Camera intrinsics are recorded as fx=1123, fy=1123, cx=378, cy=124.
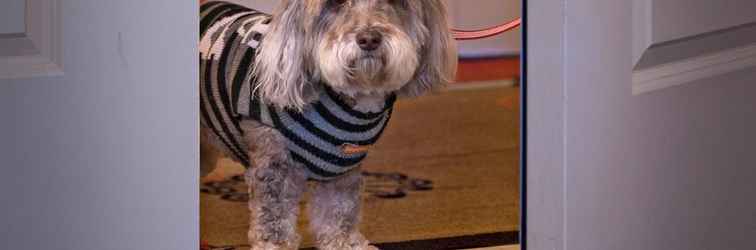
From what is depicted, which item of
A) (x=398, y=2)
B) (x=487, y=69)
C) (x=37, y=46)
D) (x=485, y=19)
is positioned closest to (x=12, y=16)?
(x=37, y=46)

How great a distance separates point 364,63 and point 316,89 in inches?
5.0

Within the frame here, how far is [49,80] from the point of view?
1385 millimetres

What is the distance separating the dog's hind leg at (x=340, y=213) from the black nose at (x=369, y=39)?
37 cm

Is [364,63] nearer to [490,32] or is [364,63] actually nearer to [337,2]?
[337,2]

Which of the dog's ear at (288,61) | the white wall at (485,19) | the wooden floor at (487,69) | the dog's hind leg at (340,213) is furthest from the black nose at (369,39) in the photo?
the wooden floor at (487,69)

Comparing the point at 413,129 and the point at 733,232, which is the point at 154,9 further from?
the point at 413,129

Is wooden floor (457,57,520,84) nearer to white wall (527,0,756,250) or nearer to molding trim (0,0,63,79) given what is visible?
white wall (527,0,756,250)

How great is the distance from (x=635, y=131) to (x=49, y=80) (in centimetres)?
91

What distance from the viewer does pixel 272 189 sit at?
2.06 metres

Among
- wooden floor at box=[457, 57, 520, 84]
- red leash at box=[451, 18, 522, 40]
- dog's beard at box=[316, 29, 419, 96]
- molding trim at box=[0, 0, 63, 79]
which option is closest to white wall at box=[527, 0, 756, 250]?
dog's beard at box=[316, 29, 419, 96]

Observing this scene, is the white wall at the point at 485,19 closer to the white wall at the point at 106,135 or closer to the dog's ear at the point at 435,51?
the dog's ear at the point at 435,51

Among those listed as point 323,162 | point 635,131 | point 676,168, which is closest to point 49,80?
point 323,162

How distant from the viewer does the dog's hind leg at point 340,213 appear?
7.16 ft

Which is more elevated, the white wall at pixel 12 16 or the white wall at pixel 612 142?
the white wall at pixel 12 16
